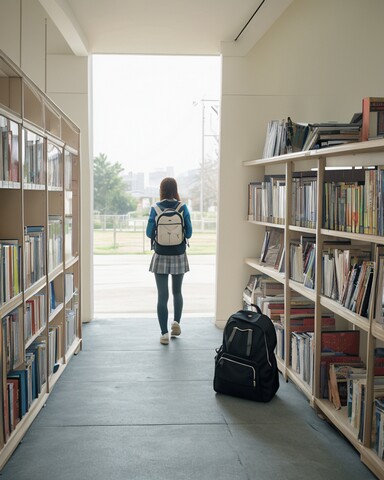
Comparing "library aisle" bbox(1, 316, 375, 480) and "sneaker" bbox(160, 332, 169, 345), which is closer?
"library aisle" bbox(1, 316, 375, 480)

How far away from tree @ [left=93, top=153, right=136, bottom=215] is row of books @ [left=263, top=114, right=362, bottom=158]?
5901 millimetres

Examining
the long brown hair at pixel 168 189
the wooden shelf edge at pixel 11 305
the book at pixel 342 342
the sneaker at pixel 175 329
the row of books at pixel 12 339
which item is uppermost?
the long brown hair at pixel 168 189

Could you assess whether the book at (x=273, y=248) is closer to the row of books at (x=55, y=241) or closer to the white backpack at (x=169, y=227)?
the white backpack at (x=169, y=227)

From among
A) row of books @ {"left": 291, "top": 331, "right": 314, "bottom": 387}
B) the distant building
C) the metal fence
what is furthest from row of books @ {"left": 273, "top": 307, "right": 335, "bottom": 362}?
the distant building

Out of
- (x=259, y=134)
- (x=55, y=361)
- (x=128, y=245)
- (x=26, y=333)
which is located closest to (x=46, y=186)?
(x=26, y=333)

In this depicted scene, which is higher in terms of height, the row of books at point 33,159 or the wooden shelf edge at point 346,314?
the row of books at point 33,159

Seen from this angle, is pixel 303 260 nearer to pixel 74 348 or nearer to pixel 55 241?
pixel 55 241

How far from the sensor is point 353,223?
3.20m

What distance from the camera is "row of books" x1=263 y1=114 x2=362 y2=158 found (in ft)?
13.1

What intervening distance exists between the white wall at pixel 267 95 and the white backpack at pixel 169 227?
2.97 feet

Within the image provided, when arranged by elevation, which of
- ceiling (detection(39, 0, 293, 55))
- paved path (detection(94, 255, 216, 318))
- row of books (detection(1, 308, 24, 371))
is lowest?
paved path (detection(94, 255, 216, 318))

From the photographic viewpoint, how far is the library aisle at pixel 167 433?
2.90 metres

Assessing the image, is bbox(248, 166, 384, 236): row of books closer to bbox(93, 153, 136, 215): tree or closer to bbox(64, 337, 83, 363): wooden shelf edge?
bbox(64, 337, 83, 363): wooden shelf edge

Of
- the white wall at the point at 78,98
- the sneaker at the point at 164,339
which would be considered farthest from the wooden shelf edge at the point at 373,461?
the white wall at the point at 78,98
